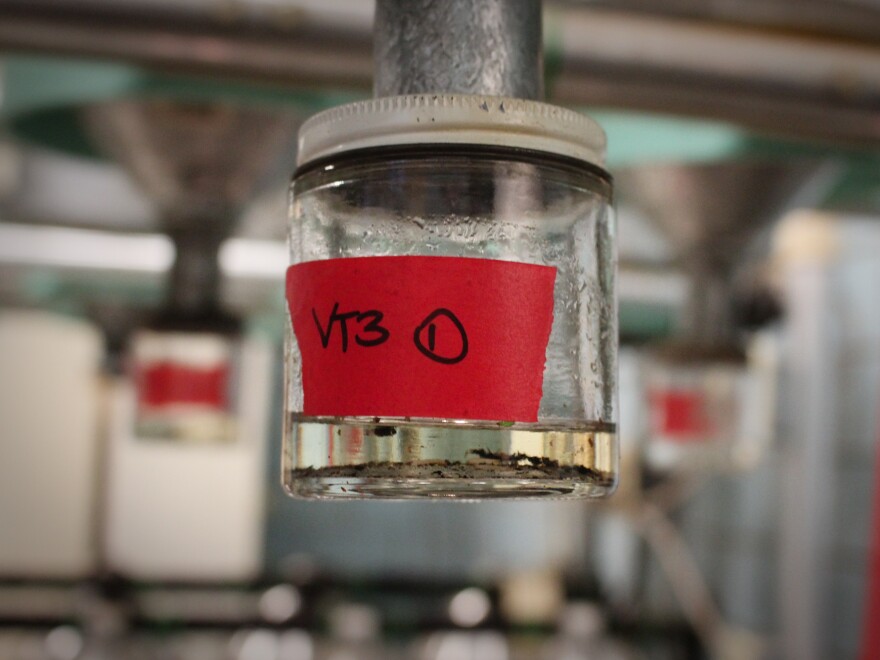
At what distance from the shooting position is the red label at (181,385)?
173 centimetres

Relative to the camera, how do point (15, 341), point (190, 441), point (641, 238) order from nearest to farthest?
point (190, 441) < point (641, 238) < point (15, 341)

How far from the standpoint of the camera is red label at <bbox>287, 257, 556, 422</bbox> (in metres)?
0.43

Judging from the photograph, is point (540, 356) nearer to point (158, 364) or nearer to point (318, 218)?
point (318, 218)

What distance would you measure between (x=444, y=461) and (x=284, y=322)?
0.40 feet

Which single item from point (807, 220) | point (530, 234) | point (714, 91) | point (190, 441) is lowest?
point (190, 441)

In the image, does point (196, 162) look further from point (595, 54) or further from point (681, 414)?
point (681, 414)

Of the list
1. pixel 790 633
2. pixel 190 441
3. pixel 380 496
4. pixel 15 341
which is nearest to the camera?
pixel 380 496

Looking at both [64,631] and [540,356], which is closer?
[540,356]

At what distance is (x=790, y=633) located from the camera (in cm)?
286

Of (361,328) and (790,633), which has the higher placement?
(361,328)

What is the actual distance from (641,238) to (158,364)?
1308mm

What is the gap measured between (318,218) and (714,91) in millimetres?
733

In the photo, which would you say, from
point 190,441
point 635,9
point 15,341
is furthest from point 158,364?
point 15,341

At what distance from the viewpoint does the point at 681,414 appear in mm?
2188
